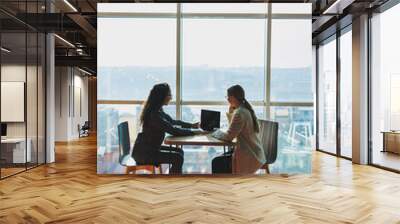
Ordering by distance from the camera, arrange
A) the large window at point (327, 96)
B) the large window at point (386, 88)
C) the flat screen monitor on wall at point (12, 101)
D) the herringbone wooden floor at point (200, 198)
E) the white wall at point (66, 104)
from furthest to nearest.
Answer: the white wall at point (66, 104), the large window at point (327, 96), the large window at point (386, 88), the flat screen monitor on wall at point (12, 101), the herringbone wooden floor at point (200, 198)

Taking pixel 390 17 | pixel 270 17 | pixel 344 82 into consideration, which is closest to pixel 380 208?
pixel 270 17

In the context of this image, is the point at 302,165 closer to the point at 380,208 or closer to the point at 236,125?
the point at 236,125

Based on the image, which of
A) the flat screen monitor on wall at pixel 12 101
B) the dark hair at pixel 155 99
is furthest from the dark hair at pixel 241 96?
the flat screen monitor on wall at pixel 12 101

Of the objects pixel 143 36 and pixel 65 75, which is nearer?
pixel 143 36

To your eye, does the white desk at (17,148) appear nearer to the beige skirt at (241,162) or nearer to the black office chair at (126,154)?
the black office chair at (126,154)

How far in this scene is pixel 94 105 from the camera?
21.4m

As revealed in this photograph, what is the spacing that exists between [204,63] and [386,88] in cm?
383

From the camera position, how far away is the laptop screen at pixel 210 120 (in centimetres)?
604

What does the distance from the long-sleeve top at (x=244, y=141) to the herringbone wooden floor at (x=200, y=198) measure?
0.24 m

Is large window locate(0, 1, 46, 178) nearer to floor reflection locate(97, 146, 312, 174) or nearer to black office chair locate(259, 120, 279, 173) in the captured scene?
floor reflection locate(97, 146, 312, 174)

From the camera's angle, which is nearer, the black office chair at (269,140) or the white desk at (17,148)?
the black office chair at (269,140)

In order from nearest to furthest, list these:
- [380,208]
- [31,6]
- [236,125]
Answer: [380,208], [236,125], [31,6]

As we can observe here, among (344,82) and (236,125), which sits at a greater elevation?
(344,82)

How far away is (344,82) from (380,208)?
5.57m
